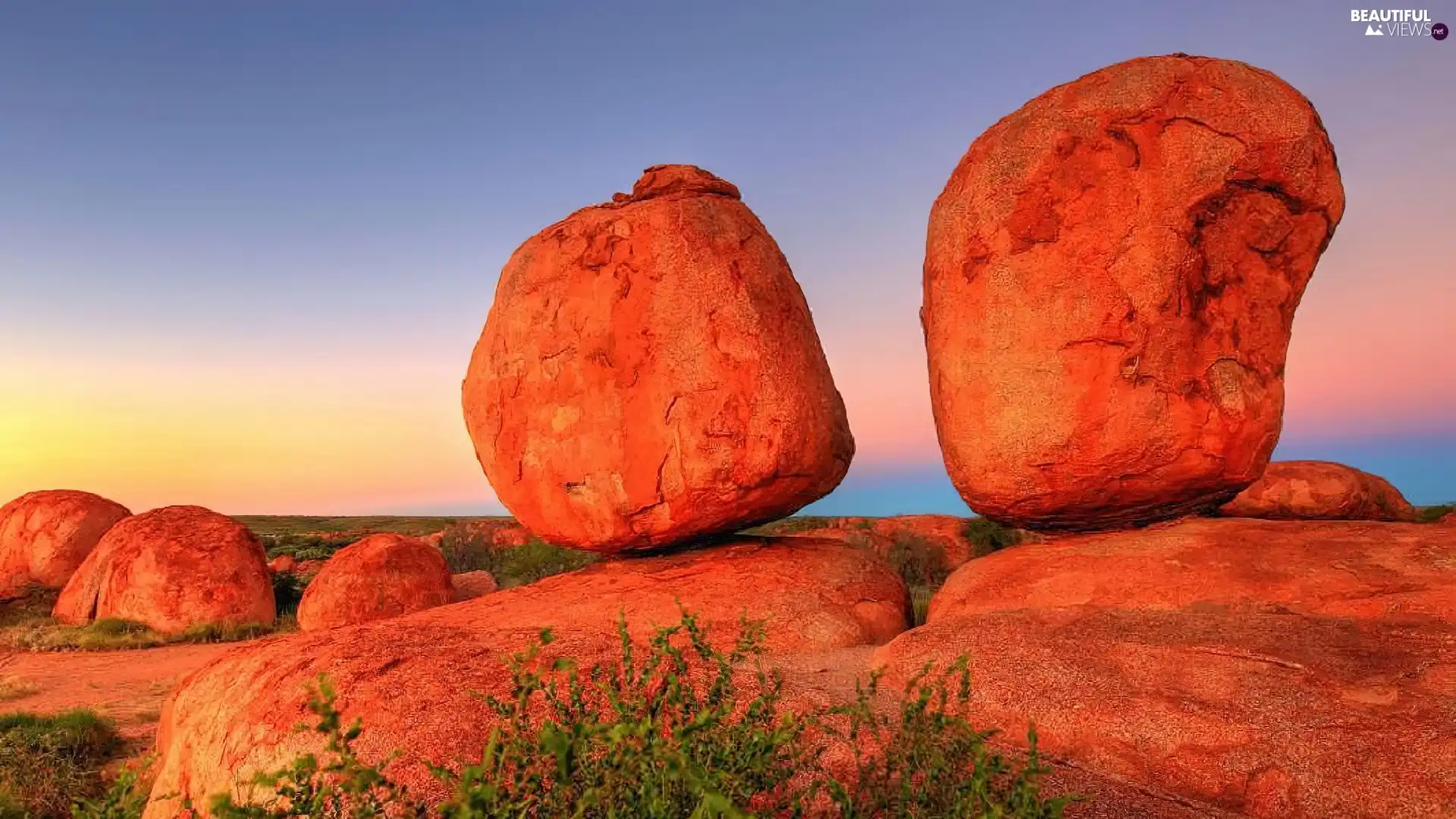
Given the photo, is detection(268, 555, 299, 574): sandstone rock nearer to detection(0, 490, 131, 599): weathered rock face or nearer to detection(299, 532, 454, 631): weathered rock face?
detection(0, 490, 131, 599): weathered rock face

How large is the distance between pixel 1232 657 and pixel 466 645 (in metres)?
5.29

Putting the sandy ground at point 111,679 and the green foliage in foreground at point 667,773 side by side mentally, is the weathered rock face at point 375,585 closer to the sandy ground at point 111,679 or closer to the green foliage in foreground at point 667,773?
the sandy ground at point 111,679

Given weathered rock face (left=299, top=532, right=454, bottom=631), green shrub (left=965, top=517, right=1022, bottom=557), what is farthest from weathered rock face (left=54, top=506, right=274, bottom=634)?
green shrub (left=965, top=517, right=1022, bottom=557)

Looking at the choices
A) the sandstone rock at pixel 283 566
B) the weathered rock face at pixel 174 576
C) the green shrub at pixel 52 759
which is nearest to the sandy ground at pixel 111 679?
the green shrub at pixel 52 759

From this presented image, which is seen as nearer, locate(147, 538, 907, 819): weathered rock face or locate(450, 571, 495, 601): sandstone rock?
locate(147, 538, 907, 819): weathered rock face

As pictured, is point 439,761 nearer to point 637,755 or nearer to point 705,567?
point 637,755

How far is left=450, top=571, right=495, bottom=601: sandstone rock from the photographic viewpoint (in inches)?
698

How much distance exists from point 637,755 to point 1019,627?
166 inches

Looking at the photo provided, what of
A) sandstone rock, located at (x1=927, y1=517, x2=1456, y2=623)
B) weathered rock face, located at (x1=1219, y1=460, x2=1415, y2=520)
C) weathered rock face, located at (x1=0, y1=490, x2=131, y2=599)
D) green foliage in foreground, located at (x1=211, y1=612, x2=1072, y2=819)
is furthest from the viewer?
weathered rock face, located at (x1=0, y1=490, x2=131, y2=599)

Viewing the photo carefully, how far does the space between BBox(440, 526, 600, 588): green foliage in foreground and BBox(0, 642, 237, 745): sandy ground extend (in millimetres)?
7164

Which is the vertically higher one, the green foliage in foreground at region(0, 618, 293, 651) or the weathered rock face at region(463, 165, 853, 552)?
the weathered rock face at region(463, 165, 853, 552)

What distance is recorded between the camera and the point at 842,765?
4.21 meters

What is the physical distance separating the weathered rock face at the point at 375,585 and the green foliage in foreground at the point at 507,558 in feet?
15.5

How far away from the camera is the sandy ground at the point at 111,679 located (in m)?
10.9
